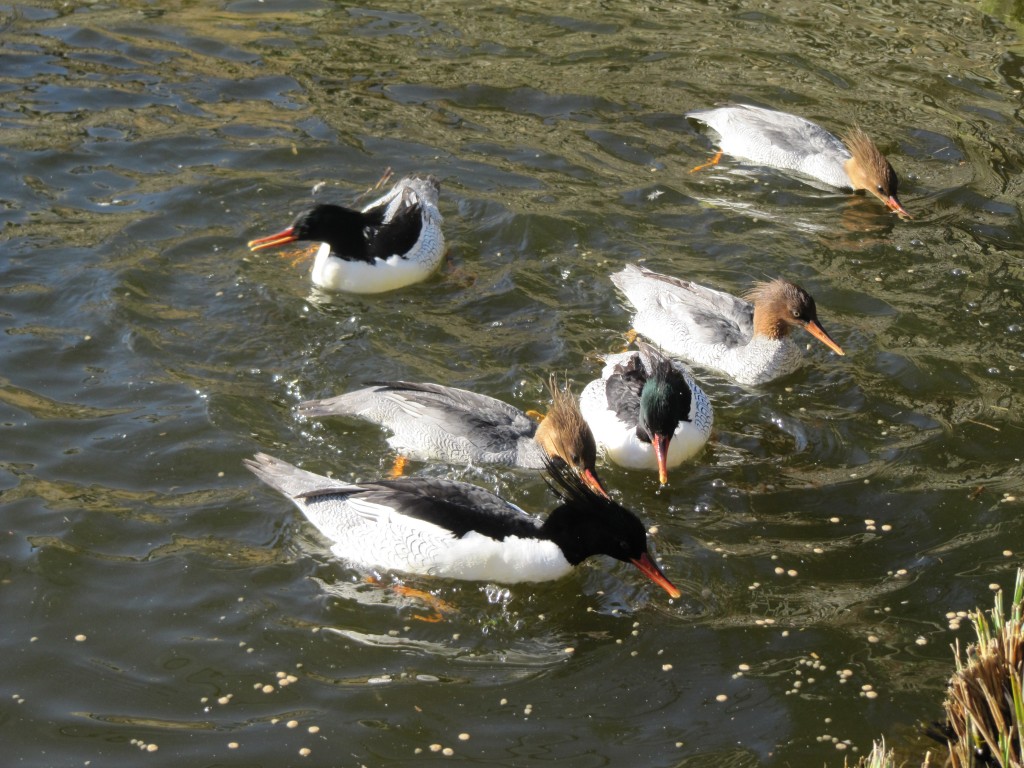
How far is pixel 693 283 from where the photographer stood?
934 centimetres

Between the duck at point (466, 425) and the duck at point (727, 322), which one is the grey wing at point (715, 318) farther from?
the duck at point (466, 425)

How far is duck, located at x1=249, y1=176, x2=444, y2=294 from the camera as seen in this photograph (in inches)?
368

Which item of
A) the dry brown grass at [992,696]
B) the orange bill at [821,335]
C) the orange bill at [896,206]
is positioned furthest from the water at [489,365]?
the dry brown grass at [992,696]

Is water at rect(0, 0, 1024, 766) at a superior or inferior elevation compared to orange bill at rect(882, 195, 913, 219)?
inferior

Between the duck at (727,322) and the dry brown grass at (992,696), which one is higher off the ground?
the dry brown grass at (992,696)

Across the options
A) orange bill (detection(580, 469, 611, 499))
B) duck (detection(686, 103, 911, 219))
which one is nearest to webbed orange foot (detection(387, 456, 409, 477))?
orange bill (detection(580, 469, 611, 499))

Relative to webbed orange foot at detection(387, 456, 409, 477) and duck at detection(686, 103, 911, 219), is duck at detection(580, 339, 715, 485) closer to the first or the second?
webbed orange foot at detection(387, 456, 409, 477)

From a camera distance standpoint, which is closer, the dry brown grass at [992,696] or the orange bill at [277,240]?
the dry brown grass at [992,696]

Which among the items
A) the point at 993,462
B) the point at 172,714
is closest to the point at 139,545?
the point at 172,714

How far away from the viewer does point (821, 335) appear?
8.66 meters

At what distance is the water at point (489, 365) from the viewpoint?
5922 mm

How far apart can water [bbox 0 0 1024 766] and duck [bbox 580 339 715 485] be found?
0.64 feet

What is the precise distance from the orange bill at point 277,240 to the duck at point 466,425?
179 cm

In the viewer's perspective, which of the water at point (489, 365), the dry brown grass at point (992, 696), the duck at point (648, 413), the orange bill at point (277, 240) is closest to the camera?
the dry brown grass at point (992, 696)
